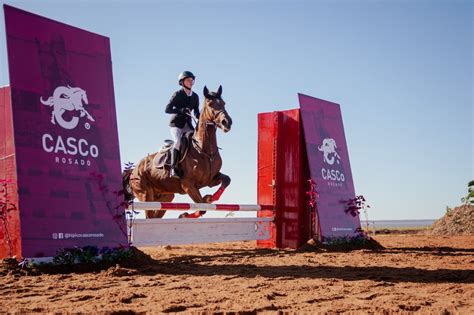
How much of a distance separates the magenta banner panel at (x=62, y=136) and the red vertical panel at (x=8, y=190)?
232 mm

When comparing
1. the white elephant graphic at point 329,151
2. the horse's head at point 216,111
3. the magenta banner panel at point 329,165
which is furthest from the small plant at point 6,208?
the white elephant graphic at point 329,151

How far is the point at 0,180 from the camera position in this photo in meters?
6.05

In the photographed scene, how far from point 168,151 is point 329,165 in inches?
130

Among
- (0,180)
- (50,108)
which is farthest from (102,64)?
(0,180)

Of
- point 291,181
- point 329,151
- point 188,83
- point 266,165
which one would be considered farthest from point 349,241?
point 188,83

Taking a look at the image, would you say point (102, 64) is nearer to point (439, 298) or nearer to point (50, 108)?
point (50, 108)

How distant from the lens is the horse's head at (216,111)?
859 cm

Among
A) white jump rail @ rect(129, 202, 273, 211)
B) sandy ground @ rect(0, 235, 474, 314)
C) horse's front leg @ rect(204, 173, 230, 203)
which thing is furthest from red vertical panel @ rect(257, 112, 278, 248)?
sandy ground @ rect(0, 235, 474, 314)

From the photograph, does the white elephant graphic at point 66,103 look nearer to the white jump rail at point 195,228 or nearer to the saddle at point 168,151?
the white jump rail at point 195,228

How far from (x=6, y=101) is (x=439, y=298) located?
17.1ft

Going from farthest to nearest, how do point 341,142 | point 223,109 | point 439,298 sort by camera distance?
point 341,142, point 223,109, point 439,298

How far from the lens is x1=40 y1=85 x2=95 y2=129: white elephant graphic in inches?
247

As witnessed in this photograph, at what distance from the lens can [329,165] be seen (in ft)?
35.5

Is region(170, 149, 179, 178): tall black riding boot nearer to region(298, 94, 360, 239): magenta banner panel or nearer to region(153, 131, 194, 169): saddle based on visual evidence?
region(153, 131, 194, 169): saddle
